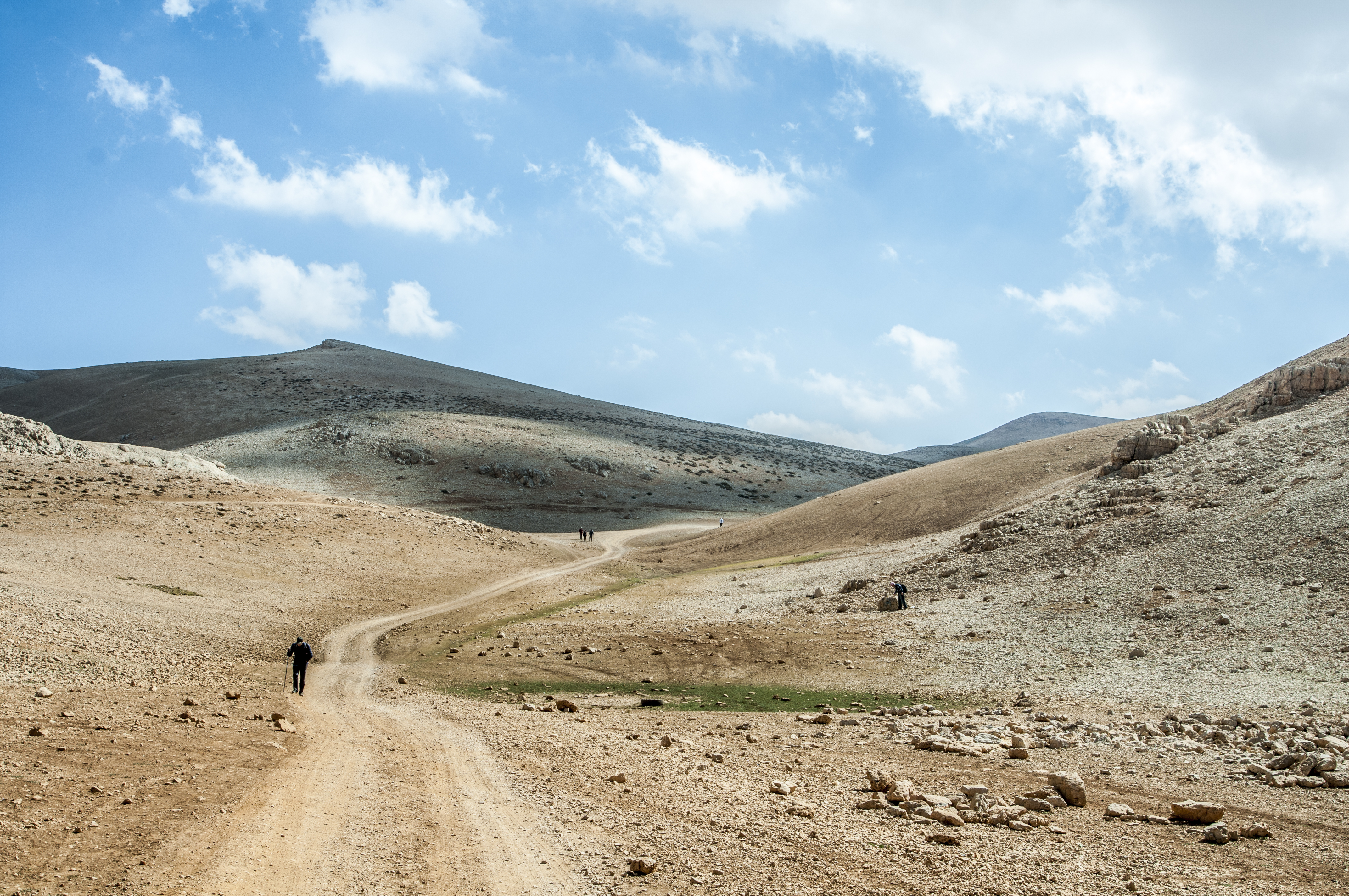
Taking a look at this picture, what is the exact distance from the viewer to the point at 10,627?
19.1 m

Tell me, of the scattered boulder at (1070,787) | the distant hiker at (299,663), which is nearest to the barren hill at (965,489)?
the scattered boulder at (1070,787)

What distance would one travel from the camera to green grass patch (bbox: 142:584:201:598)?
29.8 meters

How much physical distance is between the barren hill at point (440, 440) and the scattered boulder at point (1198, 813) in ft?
198

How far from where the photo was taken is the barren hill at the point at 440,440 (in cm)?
7544

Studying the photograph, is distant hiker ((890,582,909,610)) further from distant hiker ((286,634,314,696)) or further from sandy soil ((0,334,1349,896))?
distant hiker ((286,634,314,696))

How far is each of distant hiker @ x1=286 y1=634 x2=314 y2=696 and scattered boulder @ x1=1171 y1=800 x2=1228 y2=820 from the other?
1782 centimetres

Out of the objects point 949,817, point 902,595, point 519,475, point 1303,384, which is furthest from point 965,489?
point 519,475

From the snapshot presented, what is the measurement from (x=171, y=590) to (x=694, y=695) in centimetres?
2160

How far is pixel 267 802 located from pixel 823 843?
726cm

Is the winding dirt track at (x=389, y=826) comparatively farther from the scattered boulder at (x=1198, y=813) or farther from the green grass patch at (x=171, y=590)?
the green grass patch at (x=171, y=590)

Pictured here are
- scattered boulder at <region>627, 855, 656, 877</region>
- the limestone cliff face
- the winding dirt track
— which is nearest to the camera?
the winding dirt track

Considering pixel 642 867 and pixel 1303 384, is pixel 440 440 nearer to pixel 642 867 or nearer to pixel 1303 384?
pixel 1303 384

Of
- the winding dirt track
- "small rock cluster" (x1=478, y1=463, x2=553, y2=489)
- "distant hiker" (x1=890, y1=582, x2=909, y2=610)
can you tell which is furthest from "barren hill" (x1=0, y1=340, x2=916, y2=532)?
the winding dirt track

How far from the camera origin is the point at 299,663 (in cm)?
1973
